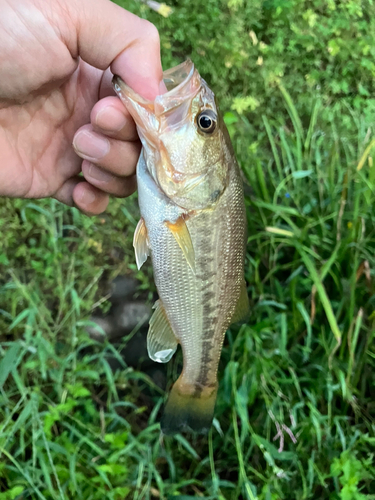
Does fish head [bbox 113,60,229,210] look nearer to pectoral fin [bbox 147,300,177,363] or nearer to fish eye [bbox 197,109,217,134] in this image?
fish eye [bbox 197,109,217,134]

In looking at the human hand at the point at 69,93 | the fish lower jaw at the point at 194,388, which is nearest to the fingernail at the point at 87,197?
the human hand at the point at 69,93

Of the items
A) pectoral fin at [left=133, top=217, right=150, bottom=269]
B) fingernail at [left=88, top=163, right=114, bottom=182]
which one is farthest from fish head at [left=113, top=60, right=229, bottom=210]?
fingernail at [left=88, top=163, right=114, bottom=182]

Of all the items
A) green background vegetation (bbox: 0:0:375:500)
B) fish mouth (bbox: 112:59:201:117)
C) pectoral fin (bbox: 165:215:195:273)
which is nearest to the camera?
fish mouth (bbox: 112:59:201:117)

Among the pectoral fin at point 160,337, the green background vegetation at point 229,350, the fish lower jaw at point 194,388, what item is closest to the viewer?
the pectoral fin at point 160,337

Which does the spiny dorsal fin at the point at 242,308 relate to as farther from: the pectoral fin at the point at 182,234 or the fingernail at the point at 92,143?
the fingernail at the point at 92,143

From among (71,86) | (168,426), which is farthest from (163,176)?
(168,426)

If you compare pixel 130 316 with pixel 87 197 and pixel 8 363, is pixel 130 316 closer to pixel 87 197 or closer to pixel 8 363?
pixel 8 363
